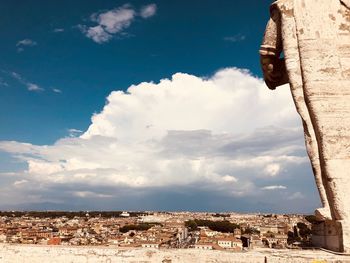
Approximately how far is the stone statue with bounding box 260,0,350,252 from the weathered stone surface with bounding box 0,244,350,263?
0.63 m

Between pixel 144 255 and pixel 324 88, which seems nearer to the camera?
pixel 144 255

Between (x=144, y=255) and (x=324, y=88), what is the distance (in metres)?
3.42

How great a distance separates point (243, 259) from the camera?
550cm

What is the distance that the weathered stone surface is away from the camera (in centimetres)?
547

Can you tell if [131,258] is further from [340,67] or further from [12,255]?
[340,67]

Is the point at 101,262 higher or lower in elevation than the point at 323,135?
lower

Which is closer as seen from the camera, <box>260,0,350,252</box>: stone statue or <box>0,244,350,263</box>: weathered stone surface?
<box>0,244,350,263</box>: weathered stone surface

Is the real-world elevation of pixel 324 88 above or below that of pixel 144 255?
above

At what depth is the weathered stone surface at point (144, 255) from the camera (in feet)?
18.0

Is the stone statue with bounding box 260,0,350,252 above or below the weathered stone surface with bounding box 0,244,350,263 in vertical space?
above

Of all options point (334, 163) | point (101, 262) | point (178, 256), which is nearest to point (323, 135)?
point (334, 163)

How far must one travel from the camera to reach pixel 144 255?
5.69 m

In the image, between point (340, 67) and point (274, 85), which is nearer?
point (340, 67)

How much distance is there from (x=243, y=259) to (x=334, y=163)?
1848mm
